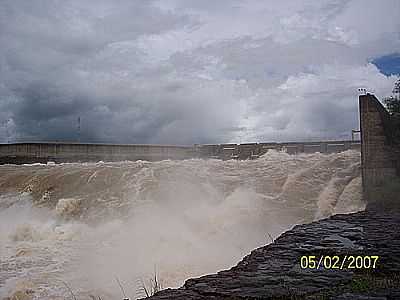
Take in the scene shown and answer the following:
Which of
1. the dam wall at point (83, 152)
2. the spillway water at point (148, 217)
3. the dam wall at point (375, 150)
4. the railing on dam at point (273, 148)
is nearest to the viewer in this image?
the spillway water at point (148, 217)

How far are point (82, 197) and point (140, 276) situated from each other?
28.0ft

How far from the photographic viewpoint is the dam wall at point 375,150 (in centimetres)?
1216

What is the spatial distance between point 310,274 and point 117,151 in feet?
99.9

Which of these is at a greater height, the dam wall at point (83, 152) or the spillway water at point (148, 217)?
the dam wall at point (83, 152)

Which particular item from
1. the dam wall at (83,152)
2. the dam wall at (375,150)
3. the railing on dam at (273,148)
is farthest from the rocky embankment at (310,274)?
the dam wall at (83,152)

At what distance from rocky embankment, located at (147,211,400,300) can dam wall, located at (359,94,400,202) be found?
6509 mm

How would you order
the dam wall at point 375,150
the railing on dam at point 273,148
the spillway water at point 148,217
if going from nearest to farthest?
the spillway water at point 148,217 → the dam wall at point 375,150 → the railing on dam at point 273,148

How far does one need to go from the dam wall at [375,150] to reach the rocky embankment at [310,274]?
6.51 metres

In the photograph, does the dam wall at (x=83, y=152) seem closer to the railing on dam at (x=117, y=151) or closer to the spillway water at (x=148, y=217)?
the railing on dam at (x=117, y=151)

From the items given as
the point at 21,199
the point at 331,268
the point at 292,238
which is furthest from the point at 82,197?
the point at 331,268

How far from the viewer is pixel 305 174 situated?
15359 mm

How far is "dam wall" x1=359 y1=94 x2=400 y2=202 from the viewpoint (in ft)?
39.9

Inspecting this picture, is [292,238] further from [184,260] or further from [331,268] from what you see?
[184,260]

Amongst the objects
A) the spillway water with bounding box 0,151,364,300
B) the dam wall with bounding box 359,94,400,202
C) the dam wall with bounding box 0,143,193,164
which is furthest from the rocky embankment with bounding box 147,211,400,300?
the dam wall with bounding box 0,143,193,164
